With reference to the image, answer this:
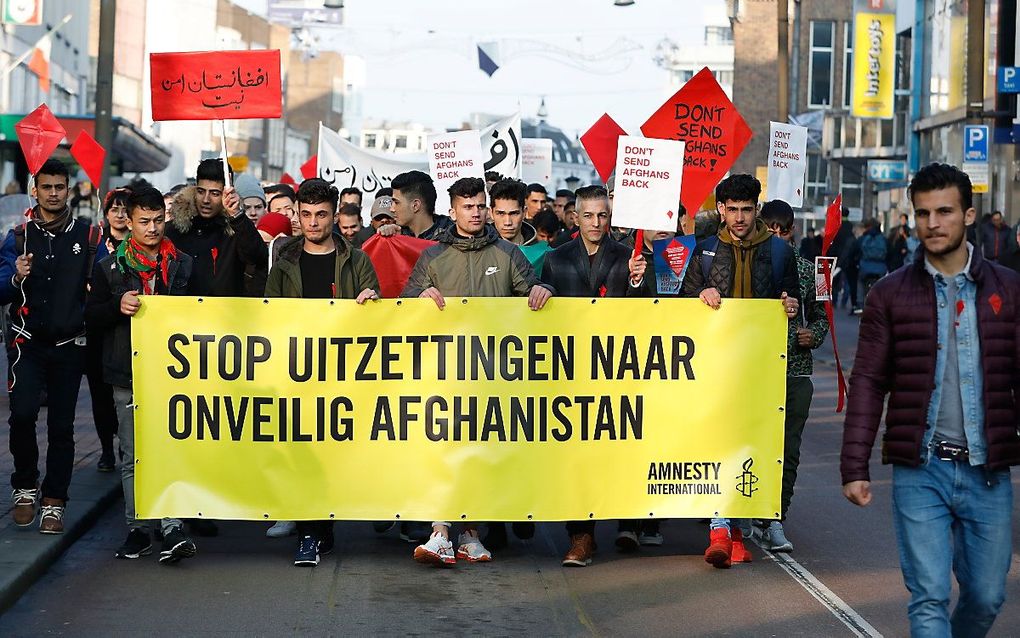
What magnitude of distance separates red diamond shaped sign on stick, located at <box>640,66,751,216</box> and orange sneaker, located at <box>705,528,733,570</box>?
2383 mm

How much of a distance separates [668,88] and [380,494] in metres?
109

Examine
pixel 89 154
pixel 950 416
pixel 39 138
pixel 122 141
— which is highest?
Result: pixel 122 141

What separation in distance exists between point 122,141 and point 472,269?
23.0 m

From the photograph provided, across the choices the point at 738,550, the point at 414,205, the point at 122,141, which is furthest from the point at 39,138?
the point at 122,141

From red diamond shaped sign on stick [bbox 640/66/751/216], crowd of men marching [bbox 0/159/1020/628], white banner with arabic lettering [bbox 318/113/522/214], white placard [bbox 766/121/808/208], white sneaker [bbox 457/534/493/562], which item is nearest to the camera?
crowd of men marching [bbox 0/159/1020/628]

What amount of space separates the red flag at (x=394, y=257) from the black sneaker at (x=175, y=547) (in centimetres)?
236

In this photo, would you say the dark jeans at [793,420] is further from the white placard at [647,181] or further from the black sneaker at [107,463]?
the black sneaker at [107,463]

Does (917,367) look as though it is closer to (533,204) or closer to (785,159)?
(533,204)

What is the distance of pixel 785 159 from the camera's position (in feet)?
→ 53.7

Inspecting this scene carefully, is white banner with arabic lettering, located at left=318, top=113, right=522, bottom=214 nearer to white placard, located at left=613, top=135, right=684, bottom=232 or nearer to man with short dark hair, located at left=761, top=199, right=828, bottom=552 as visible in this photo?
white placard, located at left=613, top=135, right=684, bottom=232

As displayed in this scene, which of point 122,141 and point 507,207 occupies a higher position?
point 122,141

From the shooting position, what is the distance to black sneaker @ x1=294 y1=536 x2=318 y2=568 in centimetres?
883

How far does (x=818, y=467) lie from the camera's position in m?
13.2

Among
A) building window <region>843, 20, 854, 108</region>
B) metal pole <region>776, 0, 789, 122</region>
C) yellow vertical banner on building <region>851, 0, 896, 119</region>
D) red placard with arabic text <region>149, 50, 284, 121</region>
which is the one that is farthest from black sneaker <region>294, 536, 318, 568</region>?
building window <region>843, 20, 854, 108</region>
